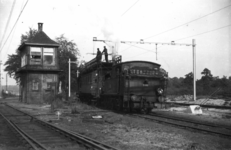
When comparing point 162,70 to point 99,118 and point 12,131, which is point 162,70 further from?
point 12,131

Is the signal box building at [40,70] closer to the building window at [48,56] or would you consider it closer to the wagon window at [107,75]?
the building window at [48,56]

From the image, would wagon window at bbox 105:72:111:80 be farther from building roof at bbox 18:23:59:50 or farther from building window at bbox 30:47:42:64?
building window at bbox 30:47:42:64

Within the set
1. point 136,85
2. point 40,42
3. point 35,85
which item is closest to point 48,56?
point 40,42

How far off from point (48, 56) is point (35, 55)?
1.52m

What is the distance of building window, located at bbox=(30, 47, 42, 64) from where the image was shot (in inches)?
1259

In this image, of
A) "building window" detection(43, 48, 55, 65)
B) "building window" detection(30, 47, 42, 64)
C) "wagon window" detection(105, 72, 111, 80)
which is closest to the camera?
"wagon window" detection(105, 72, 111, 80)

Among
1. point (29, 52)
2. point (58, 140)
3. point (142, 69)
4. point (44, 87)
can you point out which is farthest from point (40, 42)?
point (58, 140)

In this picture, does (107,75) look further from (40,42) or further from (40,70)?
(40,42)

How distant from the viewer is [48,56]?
32.7 meters

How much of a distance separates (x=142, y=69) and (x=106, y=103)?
4.96 m

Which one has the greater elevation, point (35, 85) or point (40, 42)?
point (40, 42)

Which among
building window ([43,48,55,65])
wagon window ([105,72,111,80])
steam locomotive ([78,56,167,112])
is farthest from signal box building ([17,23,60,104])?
steam locomotive ([78,56,167,112])

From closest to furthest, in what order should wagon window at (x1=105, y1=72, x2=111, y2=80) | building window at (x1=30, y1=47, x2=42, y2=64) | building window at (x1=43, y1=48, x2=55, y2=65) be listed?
wagon window at (x1=105, y1=72, x2=111, y2=80), building window at (x1=30, y1=47, x2=42, y2=64), building window at (x1=43, y1=48, x2=55, y2=65)

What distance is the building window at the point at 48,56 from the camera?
32.4 m
